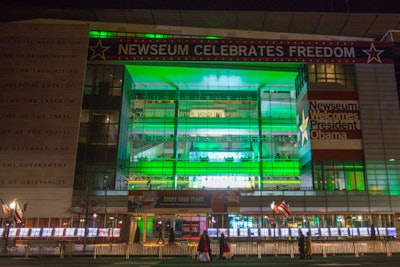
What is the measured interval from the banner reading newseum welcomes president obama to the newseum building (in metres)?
0.12

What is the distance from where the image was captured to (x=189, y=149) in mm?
49500

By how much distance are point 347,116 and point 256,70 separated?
11.6 metres

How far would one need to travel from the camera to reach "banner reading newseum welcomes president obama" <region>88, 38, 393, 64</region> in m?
42.5

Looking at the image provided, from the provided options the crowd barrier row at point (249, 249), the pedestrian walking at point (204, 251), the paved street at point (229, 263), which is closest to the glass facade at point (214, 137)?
the crowd barrier row at point (249, 249)

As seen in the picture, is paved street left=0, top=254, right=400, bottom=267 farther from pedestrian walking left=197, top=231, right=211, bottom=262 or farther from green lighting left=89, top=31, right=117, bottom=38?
green lighting left=89, top=31, right=117, bottom=38

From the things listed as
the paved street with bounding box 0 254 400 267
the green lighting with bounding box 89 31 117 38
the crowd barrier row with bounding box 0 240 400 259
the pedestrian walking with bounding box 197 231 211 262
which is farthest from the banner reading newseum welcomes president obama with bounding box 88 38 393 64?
the paved street with bounding box 0 254 400 267

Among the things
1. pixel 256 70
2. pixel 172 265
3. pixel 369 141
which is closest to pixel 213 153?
pixel 256 70

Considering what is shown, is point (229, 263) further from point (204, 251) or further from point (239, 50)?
point (239, 50)

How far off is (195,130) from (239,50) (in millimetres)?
12487

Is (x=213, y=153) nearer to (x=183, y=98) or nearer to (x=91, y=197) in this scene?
(x=183, y=98)

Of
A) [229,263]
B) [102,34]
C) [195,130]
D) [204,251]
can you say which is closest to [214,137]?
[195,130]

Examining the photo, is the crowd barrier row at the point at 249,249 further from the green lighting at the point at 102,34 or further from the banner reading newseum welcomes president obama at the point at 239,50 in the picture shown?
the green lighting at the point at 102,34

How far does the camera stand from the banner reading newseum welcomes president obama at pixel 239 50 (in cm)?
4250

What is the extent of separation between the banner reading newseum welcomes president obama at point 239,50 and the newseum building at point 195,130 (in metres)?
0.12
